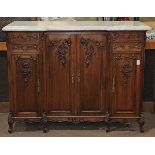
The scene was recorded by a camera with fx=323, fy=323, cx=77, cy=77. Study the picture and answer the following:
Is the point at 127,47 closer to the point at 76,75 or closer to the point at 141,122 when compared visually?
the point at 76,75

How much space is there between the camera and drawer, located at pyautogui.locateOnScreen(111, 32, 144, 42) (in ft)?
9.04

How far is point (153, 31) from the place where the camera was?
11.3 ft

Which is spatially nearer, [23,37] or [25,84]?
[23,37]

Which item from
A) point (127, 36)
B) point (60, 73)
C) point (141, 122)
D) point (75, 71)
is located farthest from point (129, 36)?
point (141, 122)

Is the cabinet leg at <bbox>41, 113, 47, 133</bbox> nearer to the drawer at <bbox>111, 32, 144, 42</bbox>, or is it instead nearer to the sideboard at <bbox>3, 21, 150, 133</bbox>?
the sideboard at <bbox>3, 21, 150, 133</bbox>

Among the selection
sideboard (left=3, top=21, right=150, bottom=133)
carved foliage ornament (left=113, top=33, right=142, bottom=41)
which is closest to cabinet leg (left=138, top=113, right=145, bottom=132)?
sideboard (left=3, top=21, right=150, bottom=133)

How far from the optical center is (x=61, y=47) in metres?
2.81

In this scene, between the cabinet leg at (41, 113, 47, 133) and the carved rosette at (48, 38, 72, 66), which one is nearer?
the carved rosette at (48, 38, 72, 66)

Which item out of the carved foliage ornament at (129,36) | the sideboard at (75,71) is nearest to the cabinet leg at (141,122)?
the sideboard at (75,71)

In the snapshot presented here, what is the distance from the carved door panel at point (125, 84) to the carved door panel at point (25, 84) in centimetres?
68

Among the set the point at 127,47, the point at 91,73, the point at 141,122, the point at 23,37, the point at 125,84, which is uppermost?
the point at 23,37

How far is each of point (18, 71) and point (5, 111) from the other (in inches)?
35.1

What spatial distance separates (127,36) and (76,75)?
557 mm
